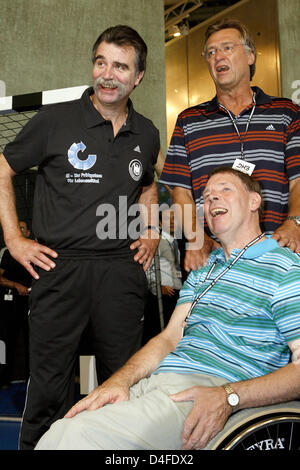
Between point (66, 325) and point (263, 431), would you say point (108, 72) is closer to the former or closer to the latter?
point (66, 325)

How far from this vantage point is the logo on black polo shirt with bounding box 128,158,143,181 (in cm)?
201

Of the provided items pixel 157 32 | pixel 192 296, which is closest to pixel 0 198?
pixel 192 296

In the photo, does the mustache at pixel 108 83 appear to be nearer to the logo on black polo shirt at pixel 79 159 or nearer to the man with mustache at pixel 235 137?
the logo on black polo shirt at pixel 79 159

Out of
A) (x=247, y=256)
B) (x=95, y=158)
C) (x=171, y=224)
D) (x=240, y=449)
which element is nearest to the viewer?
(x=240, y=449)

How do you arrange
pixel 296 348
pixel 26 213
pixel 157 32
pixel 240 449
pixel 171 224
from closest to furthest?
pixel 240 449 → pixel 296 348 → pixel 171 224 → pixel 26 213 → pixel 157 32

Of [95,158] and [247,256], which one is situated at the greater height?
[95,158]

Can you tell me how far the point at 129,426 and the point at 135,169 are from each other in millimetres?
1139

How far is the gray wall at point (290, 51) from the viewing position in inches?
281

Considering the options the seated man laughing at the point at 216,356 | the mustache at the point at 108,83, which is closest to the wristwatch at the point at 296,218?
the seated man laughing at the point at 216,356

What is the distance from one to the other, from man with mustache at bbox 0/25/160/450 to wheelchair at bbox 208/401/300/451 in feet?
2.62

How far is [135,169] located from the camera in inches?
79.8

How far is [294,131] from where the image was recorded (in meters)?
2.12

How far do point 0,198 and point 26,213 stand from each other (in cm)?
342

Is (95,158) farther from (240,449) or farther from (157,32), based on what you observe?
(157,32)
